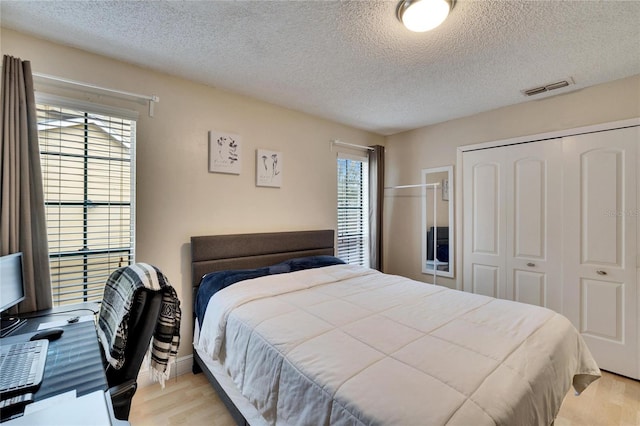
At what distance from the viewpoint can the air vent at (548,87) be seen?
244cm

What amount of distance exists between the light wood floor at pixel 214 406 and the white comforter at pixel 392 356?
45 cm

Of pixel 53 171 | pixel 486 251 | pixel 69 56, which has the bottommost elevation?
pixel 486 251

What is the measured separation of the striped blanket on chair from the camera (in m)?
1.18

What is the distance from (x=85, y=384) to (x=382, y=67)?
2.57 metres

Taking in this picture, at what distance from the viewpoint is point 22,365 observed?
1067 millimetres

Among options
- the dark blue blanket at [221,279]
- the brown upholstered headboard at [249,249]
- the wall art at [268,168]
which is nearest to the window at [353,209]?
the brown upholstered headboard at [249,249]

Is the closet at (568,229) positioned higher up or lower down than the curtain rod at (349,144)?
lower down

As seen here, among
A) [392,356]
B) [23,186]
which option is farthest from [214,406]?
[23,186]

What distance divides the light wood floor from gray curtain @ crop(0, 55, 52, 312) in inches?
39.2

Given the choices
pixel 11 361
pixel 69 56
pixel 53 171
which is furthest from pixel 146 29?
pixel 11 361

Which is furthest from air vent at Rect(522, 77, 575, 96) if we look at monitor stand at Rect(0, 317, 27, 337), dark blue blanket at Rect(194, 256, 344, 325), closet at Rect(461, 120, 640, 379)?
monitor stand at Rect(0, 317, 27, 337)

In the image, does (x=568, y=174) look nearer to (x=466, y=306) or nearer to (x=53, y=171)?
(x=466, y=306)

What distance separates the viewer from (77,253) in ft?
6.66

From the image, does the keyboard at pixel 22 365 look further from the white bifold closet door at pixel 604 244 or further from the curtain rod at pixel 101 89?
the white bifold closet door at pixel 604 244
